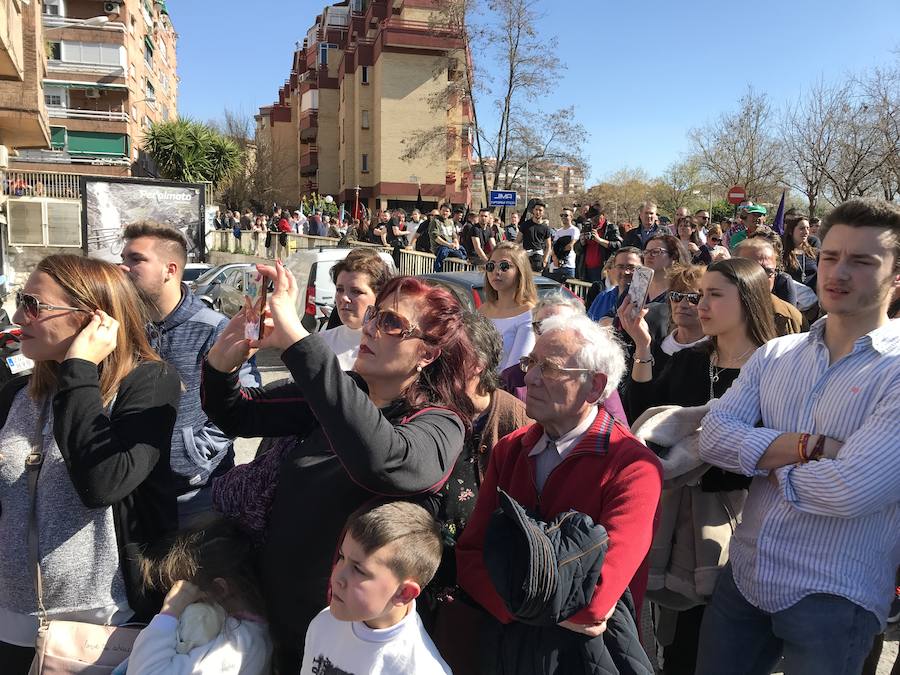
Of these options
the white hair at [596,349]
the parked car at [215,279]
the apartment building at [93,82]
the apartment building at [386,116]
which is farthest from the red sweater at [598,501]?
the apartment building at [93,82]

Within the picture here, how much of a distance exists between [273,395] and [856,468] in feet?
5.94

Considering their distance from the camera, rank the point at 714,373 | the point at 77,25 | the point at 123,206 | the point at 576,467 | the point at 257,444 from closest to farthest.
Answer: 1. the point at 576,467
2. the point at 714,373
3. the point at 257,444
4. the point at 123,206
5. the point at 77,25

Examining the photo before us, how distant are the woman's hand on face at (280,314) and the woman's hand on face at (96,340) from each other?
47 cm

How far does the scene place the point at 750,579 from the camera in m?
2.16

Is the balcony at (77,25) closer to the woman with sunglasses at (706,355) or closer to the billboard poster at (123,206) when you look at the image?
the billboard poster at (123,206)

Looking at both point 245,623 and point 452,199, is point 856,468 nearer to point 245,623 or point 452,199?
point 245,623

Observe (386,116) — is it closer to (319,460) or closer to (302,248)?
(302,248)

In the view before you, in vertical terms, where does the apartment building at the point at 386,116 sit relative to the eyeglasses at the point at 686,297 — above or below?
above

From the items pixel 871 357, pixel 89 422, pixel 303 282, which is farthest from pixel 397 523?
pixel 303 282

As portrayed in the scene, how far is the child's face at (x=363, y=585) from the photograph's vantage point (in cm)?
173

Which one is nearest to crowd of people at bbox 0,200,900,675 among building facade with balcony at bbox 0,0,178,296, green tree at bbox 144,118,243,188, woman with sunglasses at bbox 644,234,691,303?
woman with sunglasses at bbox 644,234,691,303

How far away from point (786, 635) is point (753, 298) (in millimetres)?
1612

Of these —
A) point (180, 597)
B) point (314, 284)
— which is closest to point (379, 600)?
point (180, 597)

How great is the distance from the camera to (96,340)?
2.03 metres
